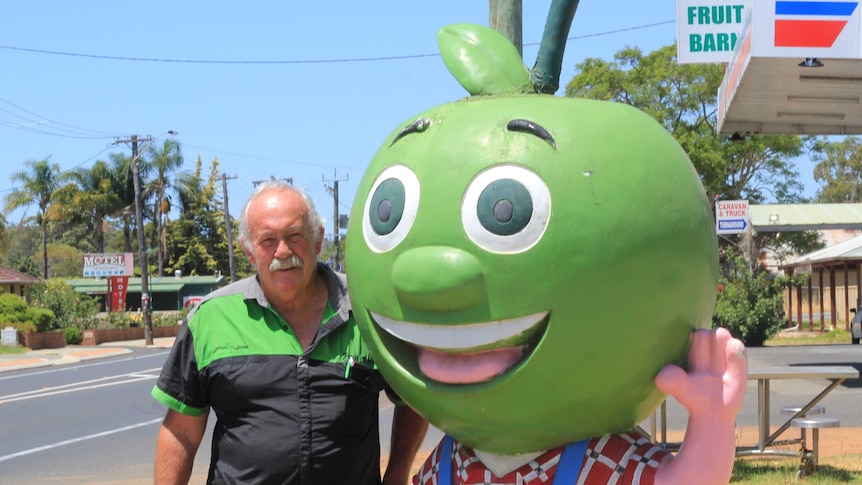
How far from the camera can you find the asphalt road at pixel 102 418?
29.9 feet

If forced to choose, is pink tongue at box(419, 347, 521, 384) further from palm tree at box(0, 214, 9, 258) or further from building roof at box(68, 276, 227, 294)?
building roof at box(68, 276, 227, 294)

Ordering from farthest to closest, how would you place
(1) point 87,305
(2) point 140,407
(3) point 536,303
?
(1) point 87,305 → (2) point 140,407 → (3) point 536,303

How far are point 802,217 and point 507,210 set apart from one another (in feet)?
105

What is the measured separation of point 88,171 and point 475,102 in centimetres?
5403

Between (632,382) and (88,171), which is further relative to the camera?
(88,171)

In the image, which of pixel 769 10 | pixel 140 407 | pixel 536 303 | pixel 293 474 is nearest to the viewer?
pixel 536 303

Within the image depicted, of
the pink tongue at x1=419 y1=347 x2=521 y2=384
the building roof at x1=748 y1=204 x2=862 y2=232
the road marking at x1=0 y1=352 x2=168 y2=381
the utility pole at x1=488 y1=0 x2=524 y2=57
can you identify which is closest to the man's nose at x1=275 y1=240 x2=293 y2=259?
the pink tongue at x1=419 y1=347 x2=521 y2=384

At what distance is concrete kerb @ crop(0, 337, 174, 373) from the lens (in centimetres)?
2401

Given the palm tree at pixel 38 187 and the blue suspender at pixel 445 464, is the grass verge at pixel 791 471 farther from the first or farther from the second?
the palm tree at pixel 38 187

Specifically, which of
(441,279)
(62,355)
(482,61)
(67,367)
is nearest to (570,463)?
(441,279)

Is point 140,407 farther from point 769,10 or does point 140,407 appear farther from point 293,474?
point 293,474

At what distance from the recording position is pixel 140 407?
1402 centimetres

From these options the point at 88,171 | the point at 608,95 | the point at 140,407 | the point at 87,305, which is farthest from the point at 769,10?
the point at 88,171

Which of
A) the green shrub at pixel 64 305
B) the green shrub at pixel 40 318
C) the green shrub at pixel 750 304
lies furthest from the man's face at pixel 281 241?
the green shrub at pixel 64 305
